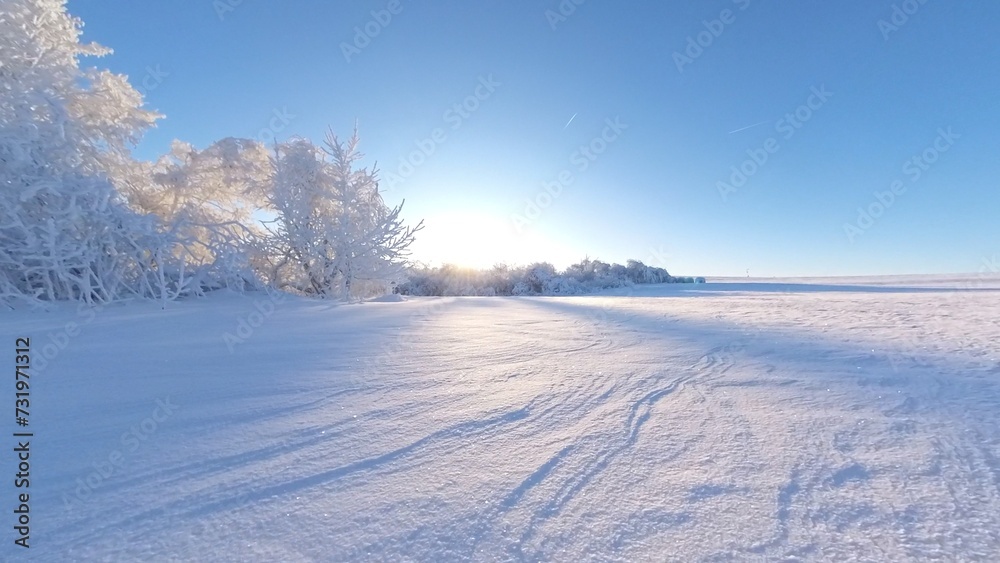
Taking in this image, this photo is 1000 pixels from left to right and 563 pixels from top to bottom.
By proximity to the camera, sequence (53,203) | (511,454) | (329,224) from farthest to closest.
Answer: (329,224), (53,203), (511,454)

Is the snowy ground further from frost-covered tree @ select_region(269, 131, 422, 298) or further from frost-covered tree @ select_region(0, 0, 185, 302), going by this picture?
frost-covered tree @ select_region(269, 131, 422, 298)

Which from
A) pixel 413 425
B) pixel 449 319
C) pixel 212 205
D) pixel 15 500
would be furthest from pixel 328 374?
pixel 212 205

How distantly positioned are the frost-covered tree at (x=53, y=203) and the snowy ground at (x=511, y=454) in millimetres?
1722

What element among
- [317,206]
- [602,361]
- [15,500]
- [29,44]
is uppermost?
[29,44]

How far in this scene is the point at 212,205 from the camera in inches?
287

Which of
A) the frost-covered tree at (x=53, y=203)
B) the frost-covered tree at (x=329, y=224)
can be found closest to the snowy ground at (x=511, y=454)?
the frost-covered tree at (x=53, y=203)

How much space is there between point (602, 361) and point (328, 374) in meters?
1.37

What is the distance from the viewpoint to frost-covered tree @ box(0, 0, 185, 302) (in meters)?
3.37

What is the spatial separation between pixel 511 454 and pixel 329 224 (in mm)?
6011

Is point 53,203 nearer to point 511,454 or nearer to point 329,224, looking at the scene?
point 329,224

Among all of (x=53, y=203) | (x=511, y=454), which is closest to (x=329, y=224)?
(x=53, y=203)

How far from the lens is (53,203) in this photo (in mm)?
3639

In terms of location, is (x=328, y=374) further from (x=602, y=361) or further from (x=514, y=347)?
(x=602, y=361)

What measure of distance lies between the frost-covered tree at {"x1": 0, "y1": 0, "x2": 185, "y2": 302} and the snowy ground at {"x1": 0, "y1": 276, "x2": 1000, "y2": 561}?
172 cm
